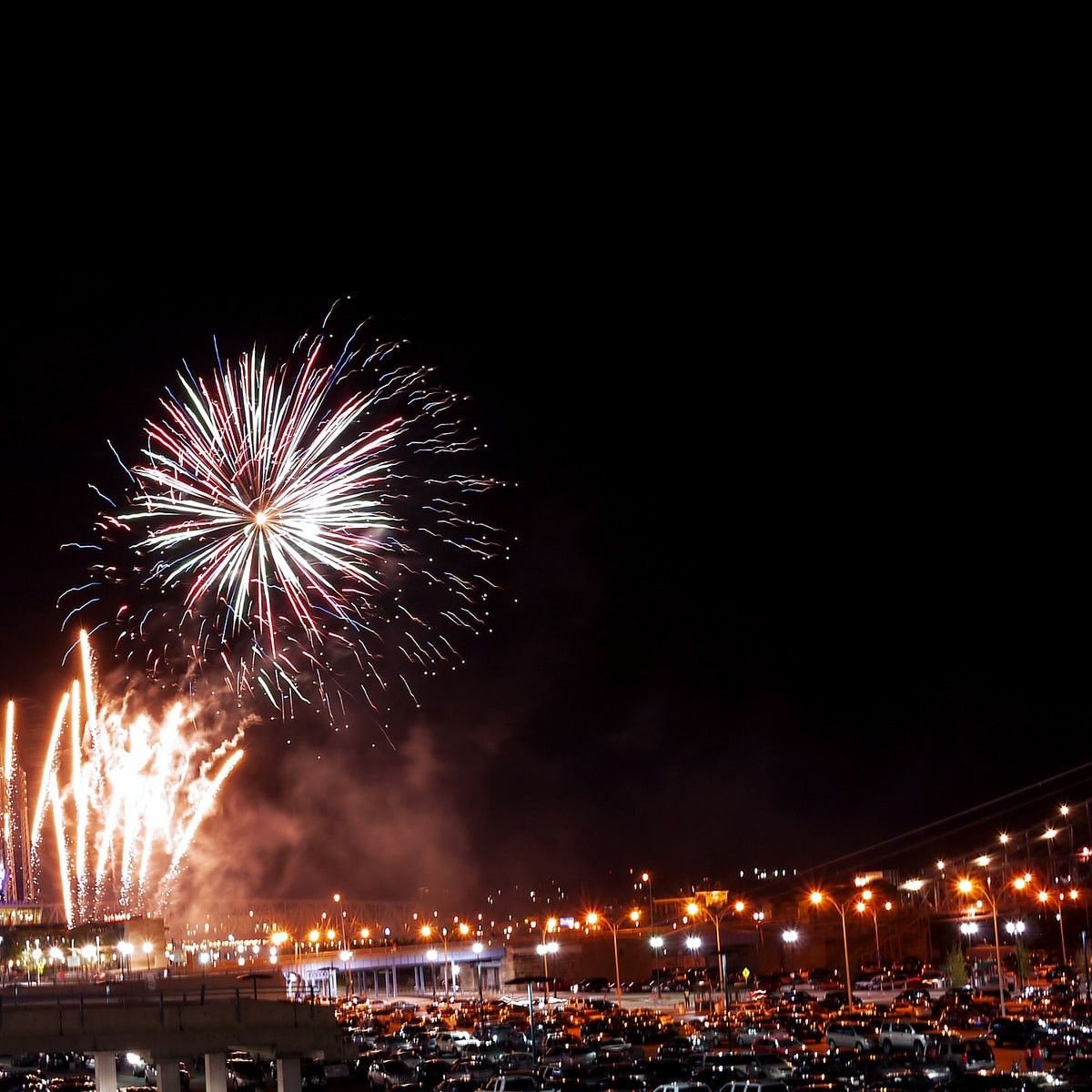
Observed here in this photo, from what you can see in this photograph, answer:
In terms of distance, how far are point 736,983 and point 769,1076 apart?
47.7 meters

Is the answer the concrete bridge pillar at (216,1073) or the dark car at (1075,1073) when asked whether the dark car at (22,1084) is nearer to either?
the concrete bridge pillar at (216,1073)

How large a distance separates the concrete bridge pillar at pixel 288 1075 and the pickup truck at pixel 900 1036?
17978mm

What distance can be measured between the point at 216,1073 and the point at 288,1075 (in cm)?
141

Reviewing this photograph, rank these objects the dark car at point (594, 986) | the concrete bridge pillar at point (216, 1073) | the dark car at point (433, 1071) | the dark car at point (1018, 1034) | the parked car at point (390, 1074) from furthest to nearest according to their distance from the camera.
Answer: the dark car at point (594, 986)
the dark car at point (1018, 1034)
the parked car at point (390, 1074)
the dark car at point (433, 1071)
the concrete bridge pillar at point (216, 1073)

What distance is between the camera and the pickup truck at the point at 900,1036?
39.4m

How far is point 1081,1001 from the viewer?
5494 cm

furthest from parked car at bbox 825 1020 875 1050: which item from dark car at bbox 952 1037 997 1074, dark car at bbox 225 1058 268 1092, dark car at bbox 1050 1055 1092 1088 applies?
dark car at bbox 225 1058 268 1092

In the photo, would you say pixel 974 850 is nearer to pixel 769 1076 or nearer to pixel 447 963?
pixel 447 963

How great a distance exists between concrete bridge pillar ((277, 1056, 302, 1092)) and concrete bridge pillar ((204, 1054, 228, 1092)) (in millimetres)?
1072

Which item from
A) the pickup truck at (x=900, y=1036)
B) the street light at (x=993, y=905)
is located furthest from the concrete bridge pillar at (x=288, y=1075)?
the street light at (x=993, y=905)

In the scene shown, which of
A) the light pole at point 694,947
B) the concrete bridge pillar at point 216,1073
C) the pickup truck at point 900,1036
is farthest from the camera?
the light pole at point 694,947

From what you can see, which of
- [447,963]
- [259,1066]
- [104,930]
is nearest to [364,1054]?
[259,1066]

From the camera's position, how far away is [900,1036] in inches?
1593

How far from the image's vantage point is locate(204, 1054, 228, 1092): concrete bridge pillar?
27641 millimetres
